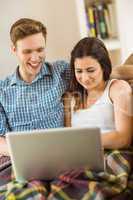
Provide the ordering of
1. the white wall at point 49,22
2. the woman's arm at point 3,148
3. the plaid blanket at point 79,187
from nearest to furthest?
the plaid blanket at point 79,187
the woman's arm at point 3,148
the white wall at point 49,22

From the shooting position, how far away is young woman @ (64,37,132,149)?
4.94ft

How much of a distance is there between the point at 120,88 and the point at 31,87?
46cm

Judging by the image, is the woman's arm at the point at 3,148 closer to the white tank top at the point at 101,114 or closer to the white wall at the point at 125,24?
the white tank top at the point at 101,114

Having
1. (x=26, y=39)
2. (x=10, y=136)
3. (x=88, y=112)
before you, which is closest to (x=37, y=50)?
(x=26, y=39)

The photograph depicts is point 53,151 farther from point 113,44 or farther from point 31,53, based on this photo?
point 113,44

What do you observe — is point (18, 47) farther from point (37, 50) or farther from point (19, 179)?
point (19, 179)

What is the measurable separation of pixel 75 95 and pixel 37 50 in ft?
0.91

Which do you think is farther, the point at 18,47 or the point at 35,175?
the point at 18,47

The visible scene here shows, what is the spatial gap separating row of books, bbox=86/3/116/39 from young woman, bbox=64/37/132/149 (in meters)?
1.19

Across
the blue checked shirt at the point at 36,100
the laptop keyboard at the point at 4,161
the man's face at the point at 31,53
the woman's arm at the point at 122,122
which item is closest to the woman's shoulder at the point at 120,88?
the woman's arm at the point at 122,122

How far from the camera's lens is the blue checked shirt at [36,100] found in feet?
5.76

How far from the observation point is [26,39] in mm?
1723

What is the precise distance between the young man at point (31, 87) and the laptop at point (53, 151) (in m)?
0.40

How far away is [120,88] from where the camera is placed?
1550mm
